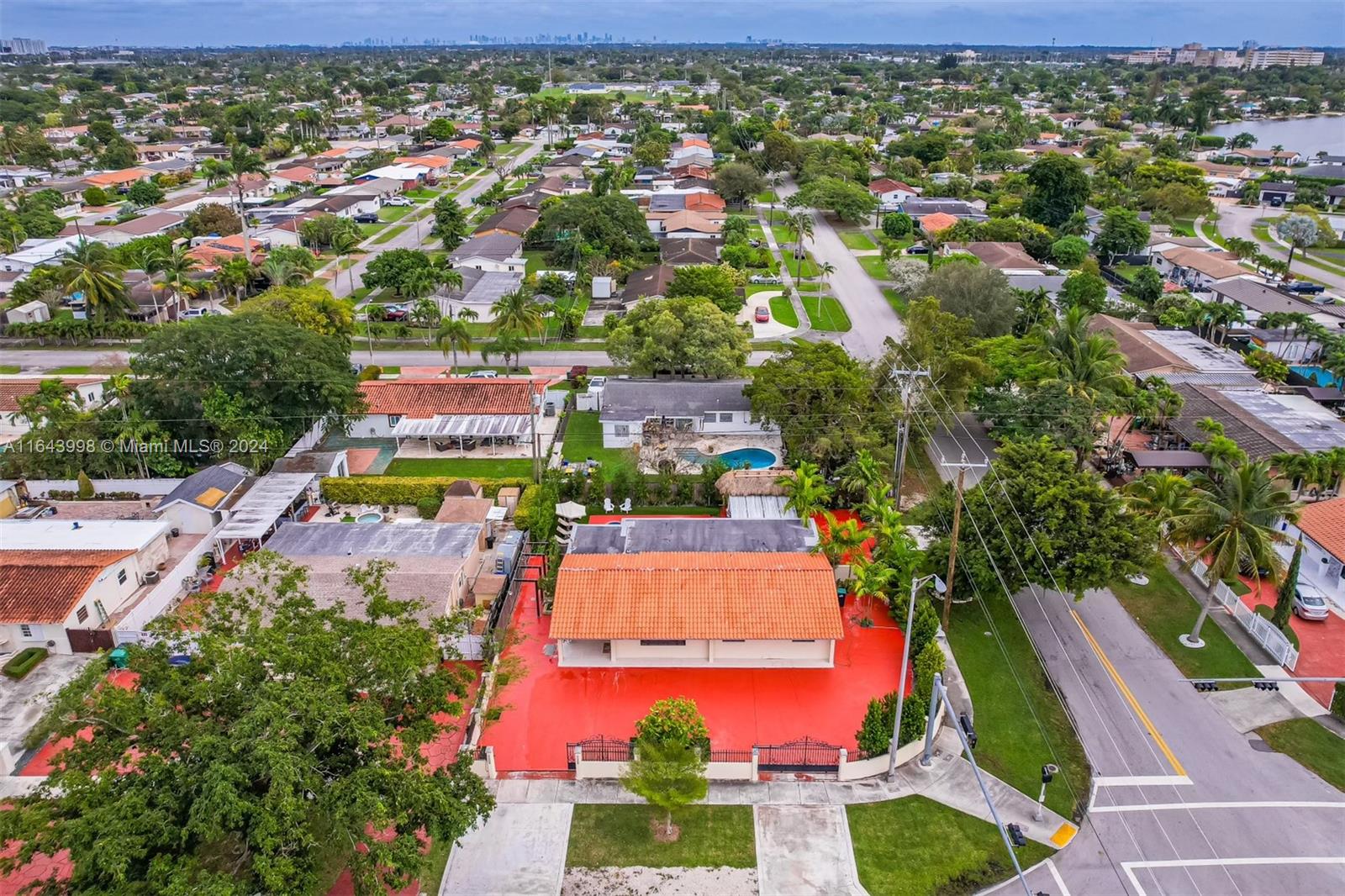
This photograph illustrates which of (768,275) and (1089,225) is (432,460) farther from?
(1089,225)

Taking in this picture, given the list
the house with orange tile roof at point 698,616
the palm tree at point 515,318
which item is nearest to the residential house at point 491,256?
the palm tree at point 515,318

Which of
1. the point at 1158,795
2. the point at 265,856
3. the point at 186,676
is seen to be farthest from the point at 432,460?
the point at 1158,795

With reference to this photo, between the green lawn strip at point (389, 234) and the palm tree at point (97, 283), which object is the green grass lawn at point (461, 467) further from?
the green lawn strip at point (389, 234)

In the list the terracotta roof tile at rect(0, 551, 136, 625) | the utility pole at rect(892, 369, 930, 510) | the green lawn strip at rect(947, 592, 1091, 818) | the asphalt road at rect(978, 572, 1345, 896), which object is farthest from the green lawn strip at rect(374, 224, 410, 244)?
the asphalt road at rect(978, 572, 1345, 896)

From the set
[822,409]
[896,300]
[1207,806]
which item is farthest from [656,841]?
[896,300]

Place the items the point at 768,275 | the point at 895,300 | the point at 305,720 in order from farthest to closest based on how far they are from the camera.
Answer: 1. the point at 768,275
2. the point at 895,300
3. the point at 305,720

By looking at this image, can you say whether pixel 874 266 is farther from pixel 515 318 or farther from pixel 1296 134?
pixel 1296 134
